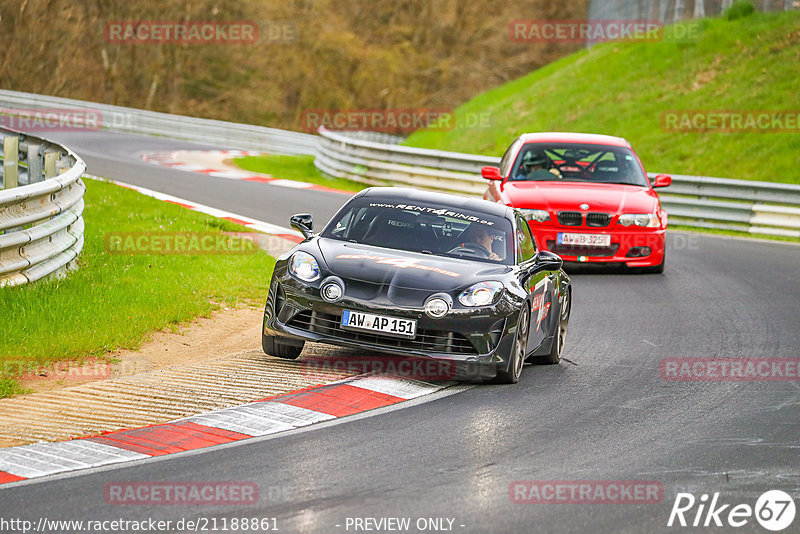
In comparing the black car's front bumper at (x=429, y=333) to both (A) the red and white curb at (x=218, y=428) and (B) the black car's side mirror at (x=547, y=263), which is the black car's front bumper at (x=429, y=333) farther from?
(B) the black car's side mirror at (x=547, y=263)

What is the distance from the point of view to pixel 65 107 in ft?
129

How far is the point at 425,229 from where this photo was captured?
9.43 m

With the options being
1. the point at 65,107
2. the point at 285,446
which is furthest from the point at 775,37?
the point at 285,446

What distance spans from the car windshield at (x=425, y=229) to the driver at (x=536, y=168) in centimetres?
618

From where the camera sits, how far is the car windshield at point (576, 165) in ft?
51.9

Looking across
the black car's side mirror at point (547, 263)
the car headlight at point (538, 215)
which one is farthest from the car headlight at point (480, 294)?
the car headlight at point (538, 215)

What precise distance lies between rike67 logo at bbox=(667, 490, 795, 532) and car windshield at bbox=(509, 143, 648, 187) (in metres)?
9.93

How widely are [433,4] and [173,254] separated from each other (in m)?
50.7

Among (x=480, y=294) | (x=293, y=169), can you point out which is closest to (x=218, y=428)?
(x=480, y=294)

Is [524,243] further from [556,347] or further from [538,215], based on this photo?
[538,215]

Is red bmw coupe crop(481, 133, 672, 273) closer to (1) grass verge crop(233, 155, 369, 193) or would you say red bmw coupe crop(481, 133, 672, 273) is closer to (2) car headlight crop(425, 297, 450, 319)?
(2) car headlight crop(425, 297, 450, 319)

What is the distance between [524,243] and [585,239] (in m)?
5.10

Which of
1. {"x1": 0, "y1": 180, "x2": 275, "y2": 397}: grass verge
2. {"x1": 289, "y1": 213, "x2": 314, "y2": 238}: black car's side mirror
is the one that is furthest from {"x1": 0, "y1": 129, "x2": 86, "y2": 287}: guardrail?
{"x1": 289, "y1": 213, "x2": 314, "y2": 238}: black car's side mirror

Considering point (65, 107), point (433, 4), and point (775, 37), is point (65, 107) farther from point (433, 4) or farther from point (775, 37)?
point (433, 4)
